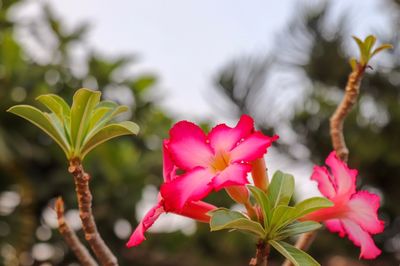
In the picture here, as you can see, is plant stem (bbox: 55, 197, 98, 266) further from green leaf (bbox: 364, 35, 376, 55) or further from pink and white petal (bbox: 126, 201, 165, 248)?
green leaf (bbox: 364, 35, 376, 55)

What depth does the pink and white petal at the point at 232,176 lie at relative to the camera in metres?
0.36

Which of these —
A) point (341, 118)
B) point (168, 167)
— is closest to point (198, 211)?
point (168, 167)

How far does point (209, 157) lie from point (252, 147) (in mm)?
33

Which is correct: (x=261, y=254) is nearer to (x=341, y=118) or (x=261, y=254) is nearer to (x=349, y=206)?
(x=349, y=206)

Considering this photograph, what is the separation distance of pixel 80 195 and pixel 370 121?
2.51m

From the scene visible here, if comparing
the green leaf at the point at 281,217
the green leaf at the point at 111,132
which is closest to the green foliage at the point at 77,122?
the green leaf at the point at 111,132

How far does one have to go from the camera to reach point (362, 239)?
46 cm

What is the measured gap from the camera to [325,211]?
46 centimetres

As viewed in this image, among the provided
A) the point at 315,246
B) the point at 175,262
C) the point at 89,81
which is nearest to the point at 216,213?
the point at 175,262

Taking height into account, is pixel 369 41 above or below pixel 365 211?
above

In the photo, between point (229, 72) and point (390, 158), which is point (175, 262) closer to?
point (229, 72)

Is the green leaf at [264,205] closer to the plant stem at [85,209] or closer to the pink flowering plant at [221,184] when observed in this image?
the pink flowering plant at [221,184]

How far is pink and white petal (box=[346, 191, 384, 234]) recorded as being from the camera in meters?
0.43

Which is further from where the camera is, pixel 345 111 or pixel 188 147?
pixel 345 111
